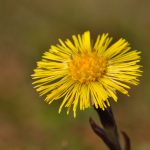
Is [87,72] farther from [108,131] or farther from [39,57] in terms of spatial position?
[39,57]

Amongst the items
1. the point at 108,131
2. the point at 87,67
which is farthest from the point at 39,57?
the point at 108,131

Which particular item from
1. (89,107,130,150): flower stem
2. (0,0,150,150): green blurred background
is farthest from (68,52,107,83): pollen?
(0,0,150,150): green blurred background

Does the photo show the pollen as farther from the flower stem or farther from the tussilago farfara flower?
the flower stem

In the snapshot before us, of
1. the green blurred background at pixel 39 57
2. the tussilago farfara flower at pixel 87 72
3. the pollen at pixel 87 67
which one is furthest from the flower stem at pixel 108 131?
the green blurred background at pixel 39 57

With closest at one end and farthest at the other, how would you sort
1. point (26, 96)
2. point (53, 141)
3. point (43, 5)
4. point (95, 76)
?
point (95, 76) → point (53, 141) → point (26, 96) → point (43, 5)

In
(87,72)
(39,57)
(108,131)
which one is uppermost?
(39,57)

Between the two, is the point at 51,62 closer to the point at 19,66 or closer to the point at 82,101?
the point at 82,101

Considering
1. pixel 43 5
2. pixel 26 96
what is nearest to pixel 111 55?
pixel 26 96
